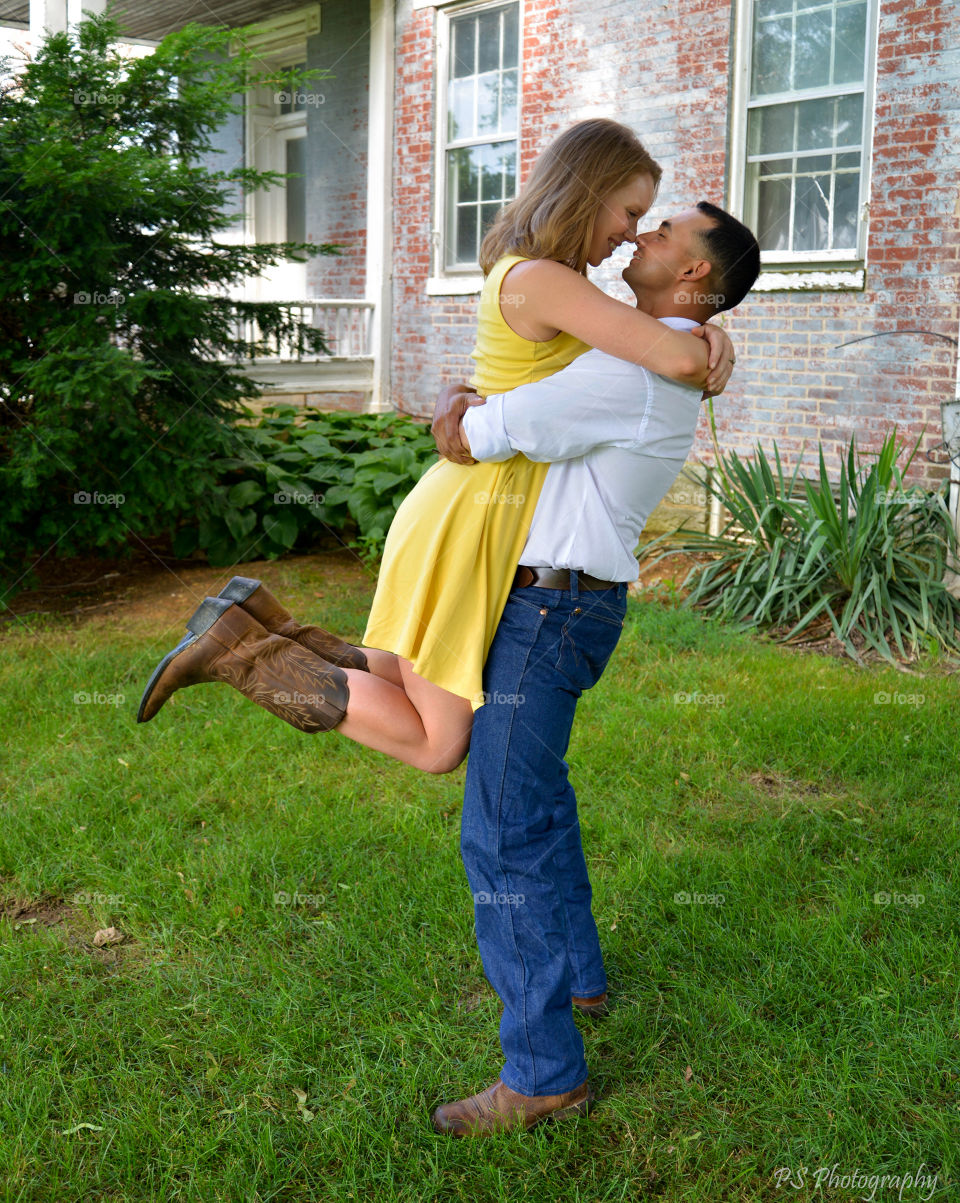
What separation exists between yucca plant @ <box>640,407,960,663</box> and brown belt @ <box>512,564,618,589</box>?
3.74m

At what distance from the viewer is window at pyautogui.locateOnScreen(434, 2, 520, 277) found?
31.0ft

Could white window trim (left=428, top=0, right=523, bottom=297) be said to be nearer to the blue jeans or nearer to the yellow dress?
the yellow dress

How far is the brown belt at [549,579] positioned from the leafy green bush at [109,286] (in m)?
4.09

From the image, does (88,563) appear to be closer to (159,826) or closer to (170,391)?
(170,391)

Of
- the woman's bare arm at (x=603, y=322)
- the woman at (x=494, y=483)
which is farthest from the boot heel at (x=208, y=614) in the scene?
the woman's bare arm at (x=603, y=322)

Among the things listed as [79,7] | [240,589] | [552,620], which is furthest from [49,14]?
[552,620]

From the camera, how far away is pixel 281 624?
8.55ft

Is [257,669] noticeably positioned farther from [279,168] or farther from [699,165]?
[279,168]

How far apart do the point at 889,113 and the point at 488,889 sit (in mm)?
6042

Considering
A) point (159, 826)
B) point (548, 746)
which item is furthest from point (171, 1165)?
point (159, 826)

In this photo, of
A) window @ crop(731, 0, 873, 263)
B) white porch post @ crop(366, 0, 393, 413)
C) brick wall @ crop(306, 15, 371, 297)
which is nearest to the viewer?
window @ crop(731, 0, 873, 263)

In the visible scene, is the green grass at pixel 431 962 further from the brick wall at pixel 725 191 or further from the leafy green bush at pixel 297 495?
the brick wall at pixel 725 191

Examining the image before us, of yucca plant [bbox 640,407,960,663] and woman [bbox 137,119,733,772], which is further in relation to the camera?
yucca plant [bbox 640,407,960,663]

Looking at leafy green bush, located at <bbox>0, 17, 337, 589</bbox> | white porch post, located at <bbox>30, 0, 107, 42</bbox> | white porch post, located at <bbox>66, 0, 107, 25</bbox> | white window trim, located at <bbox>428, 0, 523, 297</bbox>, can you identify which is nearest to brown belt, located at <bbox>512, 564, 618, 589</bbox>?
leafy green bush, located at <bbox>0, 17, 337, 589</bbox>
